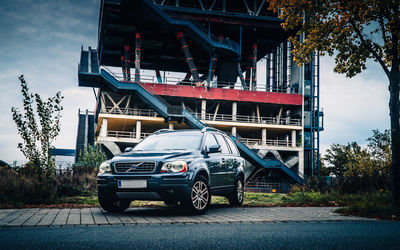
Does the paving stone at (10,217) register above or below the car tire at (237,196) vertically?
below

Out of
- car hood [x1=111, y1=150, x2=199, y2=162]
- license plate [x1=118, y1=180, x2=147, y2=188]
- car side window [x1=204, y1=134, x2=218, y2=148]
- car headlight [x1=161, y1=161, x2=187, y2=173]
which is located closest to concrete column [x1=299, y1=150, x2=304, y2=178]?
car side window [x1=204, y1=134, x2=218, y2=148]

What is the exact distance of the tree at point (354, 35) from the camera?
9.66 metres

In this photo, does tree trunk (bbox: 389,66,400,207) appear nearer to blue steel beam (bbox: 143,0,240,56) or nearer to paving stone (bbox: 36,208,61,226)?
paving stone (bbox: 36,208,61,226)

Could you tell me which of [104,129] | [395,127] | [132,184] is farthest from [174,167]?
[104,129]

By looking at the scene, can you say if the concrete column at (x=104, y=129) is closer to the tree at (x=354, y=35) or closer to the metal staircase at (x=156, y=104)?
the metal staircase at (x=156, y=104)

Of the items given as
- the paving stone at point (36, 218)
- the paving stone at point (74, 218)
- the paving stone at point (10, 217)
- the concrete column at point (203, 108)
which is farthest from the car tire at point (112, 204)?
the concrete column at point (203, 108)

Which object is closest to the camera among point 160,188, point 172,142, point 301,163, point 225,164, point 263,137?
point 160,188

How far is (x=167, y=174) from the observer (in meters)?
7.47

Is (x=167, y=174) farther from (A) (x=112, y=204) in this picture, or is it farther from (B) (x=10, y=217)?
(B) (x=10, y=217)

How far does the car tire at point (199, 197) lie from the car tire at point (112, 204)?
1.45m

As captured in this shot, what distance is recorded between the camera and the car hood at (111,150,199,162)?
7.70m

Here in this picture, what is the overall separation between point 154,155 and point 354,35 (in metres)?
7.23

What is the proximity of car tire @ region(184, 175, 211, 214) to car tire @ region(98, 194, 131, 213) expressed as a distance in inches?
57.2

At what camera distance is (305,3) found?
10.7 metres
